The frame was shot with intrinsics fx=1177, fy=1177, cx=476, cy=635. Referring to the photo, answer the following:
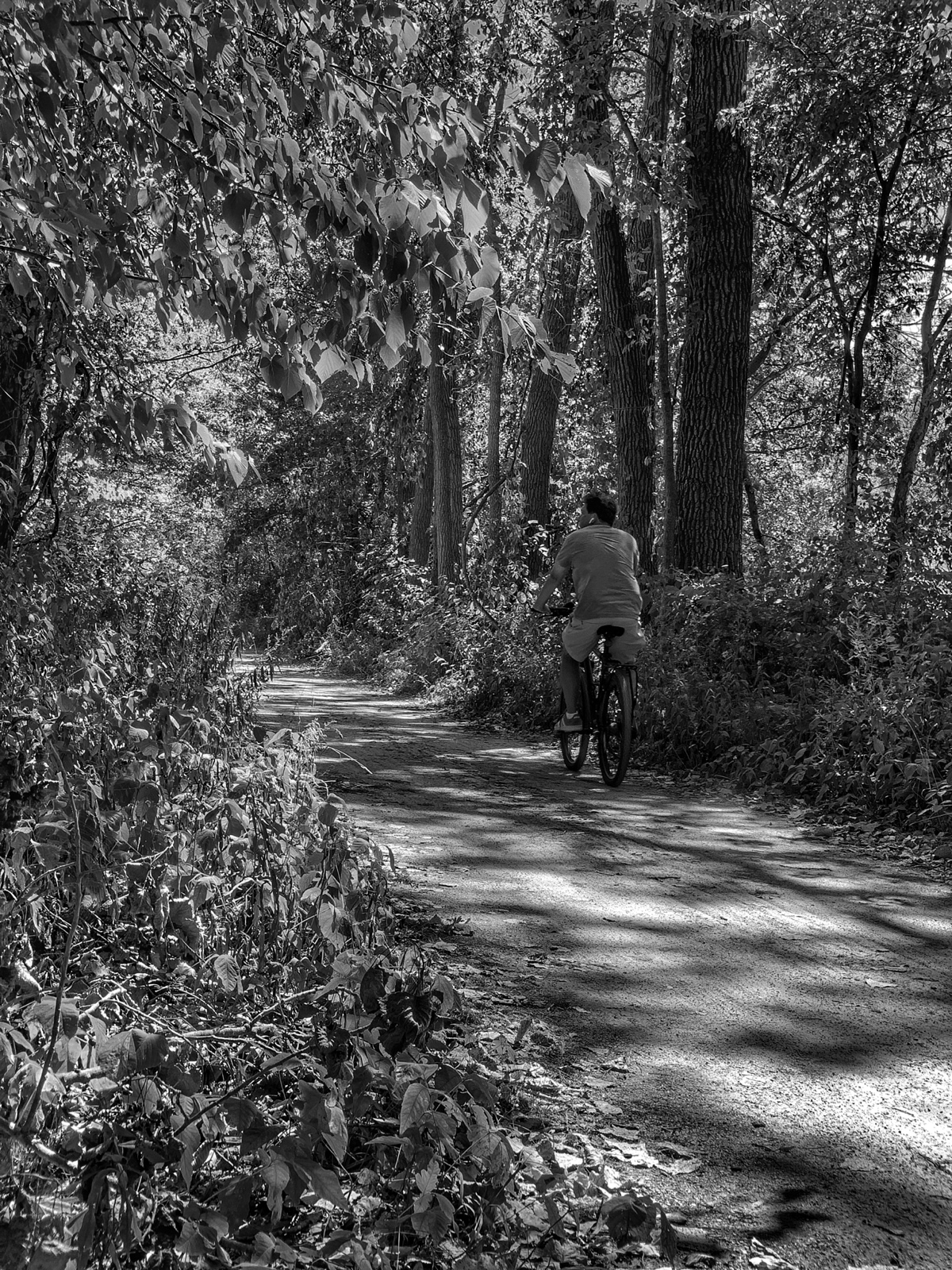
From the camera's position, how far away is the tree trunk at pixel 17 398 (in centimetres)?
745

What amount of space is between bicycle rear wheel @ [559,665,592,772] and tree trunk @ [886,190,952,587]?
11.6ft

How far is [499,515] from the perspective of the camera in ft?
71.5

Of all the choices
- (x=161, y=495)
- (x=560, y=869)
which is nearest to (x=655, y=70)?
A: (x=560, y=869)

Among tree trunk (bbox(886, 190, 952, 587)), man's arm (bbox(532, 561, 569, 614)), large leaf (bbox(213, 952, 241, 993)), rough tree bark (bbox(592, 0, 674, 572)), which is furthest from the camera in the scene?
rough tree bark (bbox(592, 0, 674, 572))

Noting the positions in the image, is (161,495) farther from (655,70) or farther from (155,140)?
(155,140)

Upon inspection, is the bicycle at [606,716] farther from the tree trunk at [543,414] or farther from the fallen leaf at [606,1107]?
the tree trunk at [543,414]

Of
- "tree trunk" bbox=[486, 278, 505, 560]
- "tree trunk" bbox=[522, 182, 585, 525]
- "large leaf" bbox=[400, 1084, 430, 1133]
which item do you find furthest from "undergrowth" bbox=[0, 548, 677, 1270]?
"tree trunk" bbox=[522, 182, 585, 525]

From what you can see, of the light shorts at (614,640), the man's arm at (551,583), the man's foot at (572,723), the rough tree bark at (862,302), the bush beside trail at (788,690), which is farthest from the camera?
the rough tree bark at (862,302)

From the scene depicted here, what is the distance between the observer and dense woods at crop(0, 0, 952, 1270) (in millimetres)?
2932

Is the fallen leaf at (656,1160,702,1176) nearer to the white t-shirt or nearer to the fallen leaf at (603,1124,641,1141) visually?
the fallen leaf at (603,1124,641,1141)

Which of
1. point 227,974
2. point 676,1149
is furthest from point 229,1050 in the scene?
point 676,1149

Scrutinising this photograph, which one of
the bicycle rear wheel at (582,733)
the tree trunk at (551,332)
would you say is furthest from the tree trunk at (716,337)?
the bicycle rear wheel at (582,733)

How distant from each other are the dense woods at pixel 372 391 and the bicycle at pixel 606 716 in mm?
982

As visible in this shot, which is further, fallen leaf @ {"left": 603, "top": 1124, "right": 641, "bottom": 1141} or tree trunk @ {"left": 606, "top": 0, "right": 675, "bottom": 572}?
tree trunk @ {"left": 606, "top": 0, "right": 675, "bottom": 572}
